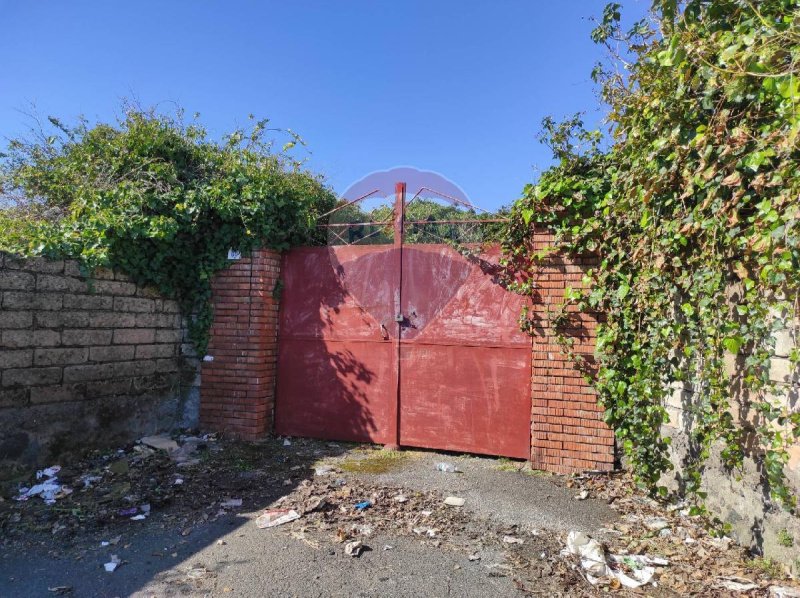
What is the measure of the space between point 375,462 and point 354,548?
1.78m

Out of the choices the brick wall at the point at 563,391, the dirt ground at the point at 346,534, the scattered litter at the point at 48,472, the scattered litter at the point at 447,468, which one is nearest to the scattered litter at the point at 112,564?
the dirt ground at the point at 346,534

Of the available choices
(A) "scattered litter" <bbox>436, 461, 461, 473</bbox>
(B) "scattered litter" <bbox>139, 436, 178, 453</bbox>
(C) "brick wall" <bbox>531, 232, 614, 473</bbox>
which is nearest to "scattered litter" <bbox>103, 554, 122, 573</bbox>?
(B) "scattered litter" <bbox>139, 436, 178, 453</bbox>

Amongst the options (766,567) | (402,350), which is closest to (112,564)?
(402,350)

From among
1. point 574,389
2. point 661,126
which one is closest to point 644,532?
point 574,389

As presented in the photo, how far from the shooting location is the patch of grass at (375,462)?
184 inches

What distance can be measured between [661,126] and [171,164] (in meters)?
4.89

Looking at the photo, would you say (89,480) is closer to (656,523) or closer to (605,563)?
(605,563)

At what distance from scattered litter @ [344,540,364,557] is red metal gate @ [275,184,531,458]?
6.78 ft

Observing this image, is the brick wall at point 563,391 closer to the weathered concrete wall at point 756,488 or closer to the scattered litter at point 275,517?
the weathered concrete wall at point 756,488

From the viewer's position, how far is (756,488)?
2994 mm

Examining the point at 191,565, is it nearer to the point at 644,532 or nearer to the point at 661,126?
the point at 644,532

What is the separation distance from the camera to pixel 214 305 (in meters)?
5.64

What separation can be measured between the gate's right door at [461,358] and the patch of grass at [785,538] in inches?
86.2

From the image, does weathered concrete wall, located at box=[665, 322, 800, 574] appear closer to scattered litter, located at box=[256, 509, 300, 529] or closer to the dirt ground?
the dirt ground
